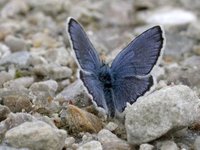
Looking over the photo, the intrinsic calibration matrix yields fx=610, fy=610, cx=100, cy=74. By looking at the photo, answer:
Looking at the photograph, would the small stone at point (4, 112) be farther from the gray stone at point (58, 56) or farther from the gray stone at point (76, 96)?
the gray stone at point (58, 56)

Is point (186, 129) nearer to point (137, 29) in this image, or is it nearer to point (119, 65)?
point (119, 65)

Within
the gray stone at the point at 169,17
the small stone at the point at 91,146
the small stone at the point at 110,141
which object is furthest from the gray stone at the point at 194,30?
the small stone at the point at 91,146

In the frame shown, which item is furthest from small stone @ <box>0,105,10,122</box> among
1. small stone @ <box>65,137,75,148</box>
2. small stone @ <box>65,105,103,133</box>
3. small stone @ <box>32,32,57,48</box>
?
small stone @ <box>32,32,57,48</box>

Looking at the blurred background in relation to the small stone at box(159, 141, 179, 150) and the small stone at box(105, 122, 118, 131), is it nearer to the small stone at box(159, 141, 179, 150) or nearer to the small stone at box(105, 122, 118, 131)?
the small stone at box(105, 122, 118, 131)

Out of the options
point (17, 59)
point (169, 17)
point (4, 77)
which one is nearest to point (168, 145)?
point (4, 77)

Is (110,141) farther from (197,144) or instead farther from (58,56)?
(58,56)

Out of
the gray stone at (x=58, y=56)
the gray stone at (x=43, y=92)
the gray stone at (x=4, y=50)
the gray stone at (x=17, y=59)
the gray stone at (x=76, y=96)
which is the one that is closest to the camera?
the gray stone at (x=43, y=92)
